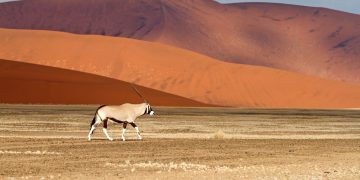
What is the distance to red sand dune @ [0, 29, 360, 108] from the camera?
348 ft

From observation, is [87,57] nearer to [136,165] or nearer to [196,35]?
[196,35]

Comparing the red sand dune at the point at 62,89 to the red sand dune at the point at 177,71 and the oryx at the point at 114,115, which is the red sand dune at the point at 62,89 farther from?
the oryx at the point at 114,115

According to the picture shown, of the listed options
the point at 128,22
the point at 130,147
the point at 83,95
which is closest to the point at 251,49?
the point at 128,22

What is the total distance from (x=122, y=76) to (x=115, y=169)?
8909 centimetres

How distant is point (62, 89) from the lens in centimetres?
8400

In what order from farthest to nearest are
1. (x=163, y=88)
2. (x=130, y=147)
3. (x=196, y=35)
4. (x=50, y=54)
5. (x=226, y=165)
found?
(x=196, y=35) < (x=50, y=54) < (x=163, y=88) < (x=130, y=147) < (x=226, y=165)

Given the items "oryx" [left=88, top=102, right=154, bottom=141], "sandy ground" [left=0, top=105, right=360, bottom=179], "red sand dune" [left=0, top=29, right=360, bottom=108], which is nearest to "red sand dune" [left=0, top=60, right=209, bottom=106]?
"red sand dune" [left=0, top=29, right=360, bottom=108]

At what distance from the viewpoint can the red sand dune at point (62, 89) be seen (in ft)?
260

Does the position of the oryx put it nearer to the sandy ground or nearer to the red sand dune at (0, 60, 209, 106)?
the sandy ground

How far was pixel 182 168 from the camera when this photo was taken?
66.7 feet

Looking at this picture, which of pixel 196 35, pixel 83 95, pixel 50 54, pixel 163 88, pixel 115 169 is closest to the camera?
pixel 115 169

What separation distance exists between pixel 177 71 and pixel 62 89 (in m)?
30.2

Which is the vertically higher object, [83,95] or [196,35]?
[196,35]

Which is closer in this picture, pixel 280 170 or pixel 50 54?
pixel 280 170
